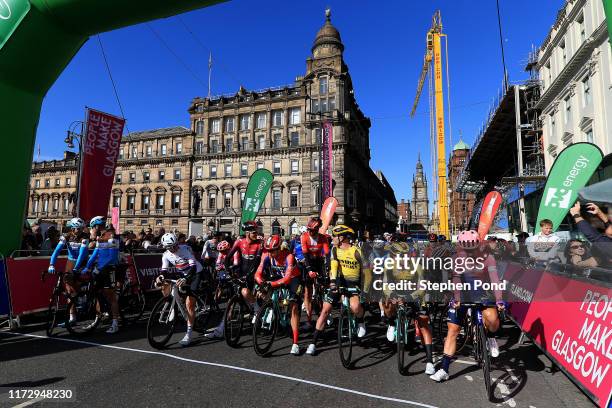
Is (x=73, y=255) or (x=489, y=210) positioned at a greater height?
(x=489, y=210)

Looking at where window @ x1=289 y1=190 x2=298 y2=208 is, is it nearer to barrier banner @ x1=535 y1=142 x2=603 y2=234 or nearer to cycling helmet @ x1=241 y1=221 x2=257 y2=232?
barrier banner @ x1=535 y1=142 x2=603 y2=234

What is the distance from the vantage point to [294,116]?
57125 millimetres

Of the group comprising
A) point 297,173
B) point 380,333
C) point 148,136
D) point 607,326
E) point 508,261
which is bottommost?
point 380,333

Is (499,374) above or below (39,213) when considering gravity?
below

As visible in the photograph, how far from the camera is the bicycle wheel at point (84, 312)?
7133 mm

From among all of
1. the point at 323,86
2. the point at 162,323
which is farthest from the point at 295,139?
the point at 162,323

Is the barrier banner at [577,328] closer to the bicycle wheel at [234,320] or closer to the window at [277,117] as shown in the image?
the bicycle wheel at [234,320]

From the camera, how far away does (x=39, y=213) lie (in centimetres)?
7425

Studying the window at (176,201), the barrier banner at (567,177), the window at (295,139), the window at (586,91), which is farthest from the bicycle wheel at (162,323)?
the window at (176,201)

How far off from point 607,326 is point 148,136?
230ft

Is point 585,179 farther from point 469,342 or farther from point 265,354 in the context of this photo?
point 265,354

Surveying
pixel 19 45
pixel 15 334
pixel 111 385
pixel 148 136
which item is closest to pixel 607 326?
pixel 111 385

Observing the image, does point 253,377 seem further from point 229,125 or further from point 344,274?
point 229,125

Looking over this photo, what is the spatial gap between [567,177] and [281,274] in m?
8.95
